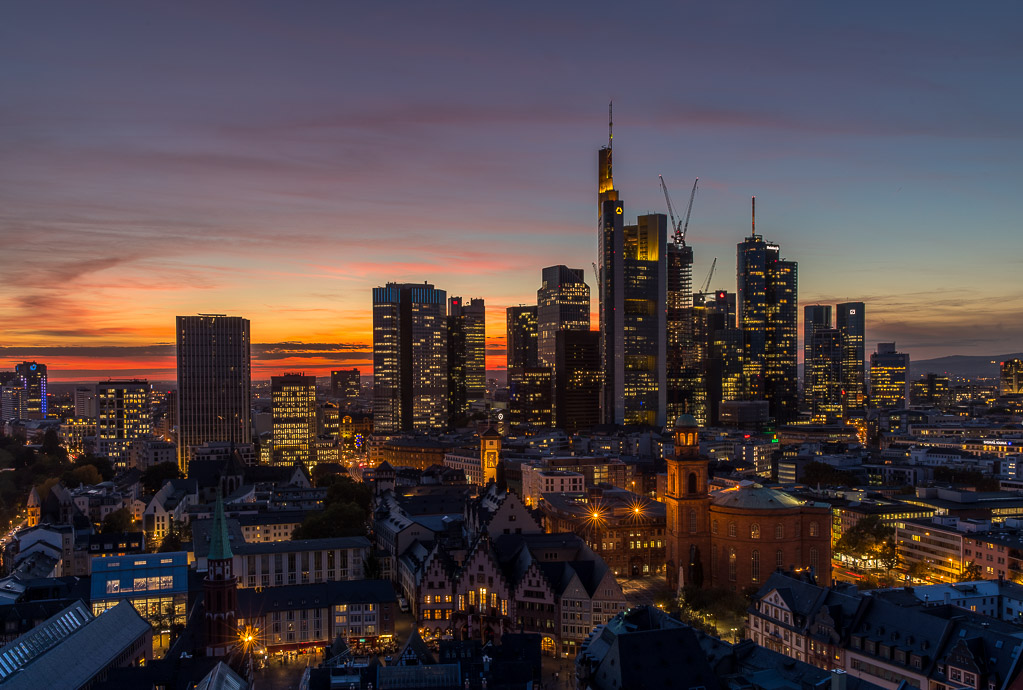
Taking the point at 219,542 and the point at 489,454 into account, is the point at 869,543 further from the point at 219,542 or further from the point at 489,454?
the point at 489,454

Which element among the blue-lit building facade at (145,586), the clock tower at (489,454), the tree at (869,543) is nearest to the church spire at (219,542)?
the blue-lit building facade at (145,586)

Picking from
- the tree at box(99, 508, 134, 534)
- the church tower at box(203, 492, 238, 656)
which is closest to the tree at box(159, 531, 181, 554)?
the tree at box(99, 508, 134, 534)

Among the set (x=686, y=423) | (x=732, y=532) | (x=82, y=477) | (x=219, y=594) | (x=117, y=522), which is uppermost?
(x=686, y=423)

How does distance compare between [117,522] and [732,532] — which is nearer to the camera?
[732,532]

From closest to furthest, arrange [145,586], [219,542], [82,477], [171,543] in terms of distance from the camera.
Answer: [219,542] < [145,586] < [171,543] < [82,477]

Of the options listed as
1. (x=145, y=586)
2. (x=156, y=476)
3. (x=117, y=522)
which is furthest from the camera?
(x=156, y=476)

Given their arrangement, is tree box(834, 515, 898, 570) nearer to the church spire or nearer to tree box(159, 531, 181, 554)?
the church spire

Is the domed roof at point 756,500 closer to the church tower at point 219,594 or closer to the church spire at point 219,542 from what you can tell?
the church tower at point 219,594

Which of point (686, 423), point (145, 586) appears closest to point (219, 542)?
point (145, 586)

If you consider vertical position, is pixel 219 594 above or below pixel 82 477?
above
